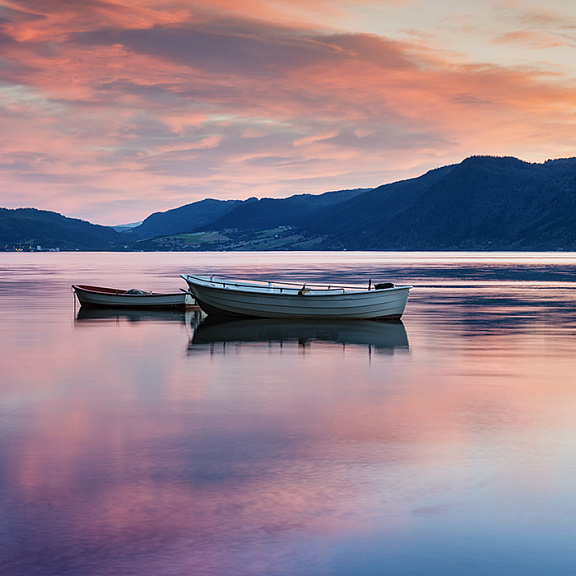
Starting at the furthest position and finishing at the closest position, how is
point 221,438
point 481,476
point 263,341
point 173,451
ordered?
point 263,341 → point 221,438 → point 173,451 → point 481,476

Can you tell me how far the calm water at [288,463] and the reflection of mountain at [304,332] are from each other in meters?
4.05

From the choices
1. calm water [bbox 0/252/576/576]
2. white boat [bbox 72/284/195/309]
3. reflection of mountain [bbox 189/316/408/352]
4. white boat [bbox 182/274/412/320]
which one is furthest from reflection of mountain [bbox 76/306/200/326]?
calm water [bbox 0/252/576/576]

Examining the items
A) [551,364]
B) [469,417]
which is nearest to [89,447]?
[469,417]

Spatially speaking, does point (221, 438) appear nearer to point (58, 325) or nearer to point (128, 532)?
point (128, 532)

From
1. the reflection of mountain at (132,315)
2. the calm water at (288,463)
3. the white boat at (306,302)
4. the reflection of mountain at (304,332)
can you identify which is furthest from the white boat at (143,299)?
the calm water at (288,463)

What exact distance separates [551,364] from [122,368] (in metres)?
14.6

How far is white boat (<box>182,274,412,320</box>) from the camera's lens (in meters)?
43.6

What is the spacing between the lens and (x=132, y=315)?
51562 mm

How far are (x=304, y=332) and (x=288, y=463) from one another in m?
25.2

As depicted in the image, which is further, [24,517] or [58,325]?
[58,325]

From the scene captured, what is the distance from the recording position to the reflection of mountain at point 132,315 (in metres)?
48.0

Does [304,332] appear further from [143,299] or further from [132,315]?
[143,299]

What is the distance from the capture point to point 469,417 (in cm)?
Answer: 1841

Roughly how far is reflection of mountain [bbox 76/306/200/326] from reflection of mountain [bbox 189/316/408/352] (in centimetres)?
288
